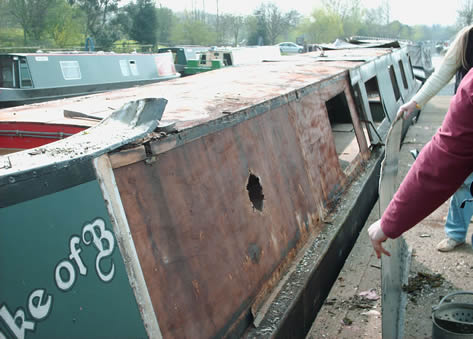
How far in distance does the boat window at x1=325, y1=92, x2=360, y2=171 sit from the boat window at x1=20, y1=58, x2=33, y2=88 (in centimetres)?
829

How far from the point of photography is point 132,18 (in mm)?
39562

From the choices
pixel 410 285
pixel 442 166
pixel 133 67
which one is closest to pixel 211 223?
pixel 442 166

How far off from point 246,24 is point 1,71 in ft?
180

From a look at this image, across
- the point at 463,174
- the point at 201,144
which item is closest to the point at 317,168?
the point at 201,144

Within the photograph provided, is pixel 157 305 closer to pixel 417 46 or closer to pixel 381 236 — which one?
pixel 381 236

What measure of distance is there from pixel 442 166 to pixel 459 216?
9.55 feet

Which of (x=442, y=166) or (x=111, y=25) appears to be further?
(x=111, y=25)

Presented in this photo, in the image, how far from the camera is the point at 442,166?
1.55 m

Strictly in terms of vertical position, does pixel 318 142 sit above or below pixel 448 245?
above

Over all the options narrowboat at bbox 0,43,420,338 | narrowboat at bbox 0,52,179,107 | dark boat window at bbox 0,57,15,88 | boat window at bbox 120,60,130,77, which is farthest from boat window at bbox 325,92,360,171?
boat window at bbox 120,60,130,77

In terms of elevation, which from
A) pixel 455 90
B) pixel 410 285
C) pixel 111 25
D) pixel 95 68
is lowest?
pixel 410 285

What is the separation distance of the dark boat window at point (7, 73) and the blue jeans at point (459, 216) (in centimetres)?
1130

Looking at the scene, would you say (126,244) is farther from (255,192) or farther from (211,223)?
(255,192)

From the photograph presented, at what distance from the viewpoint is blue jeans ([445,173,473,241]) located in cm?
397
